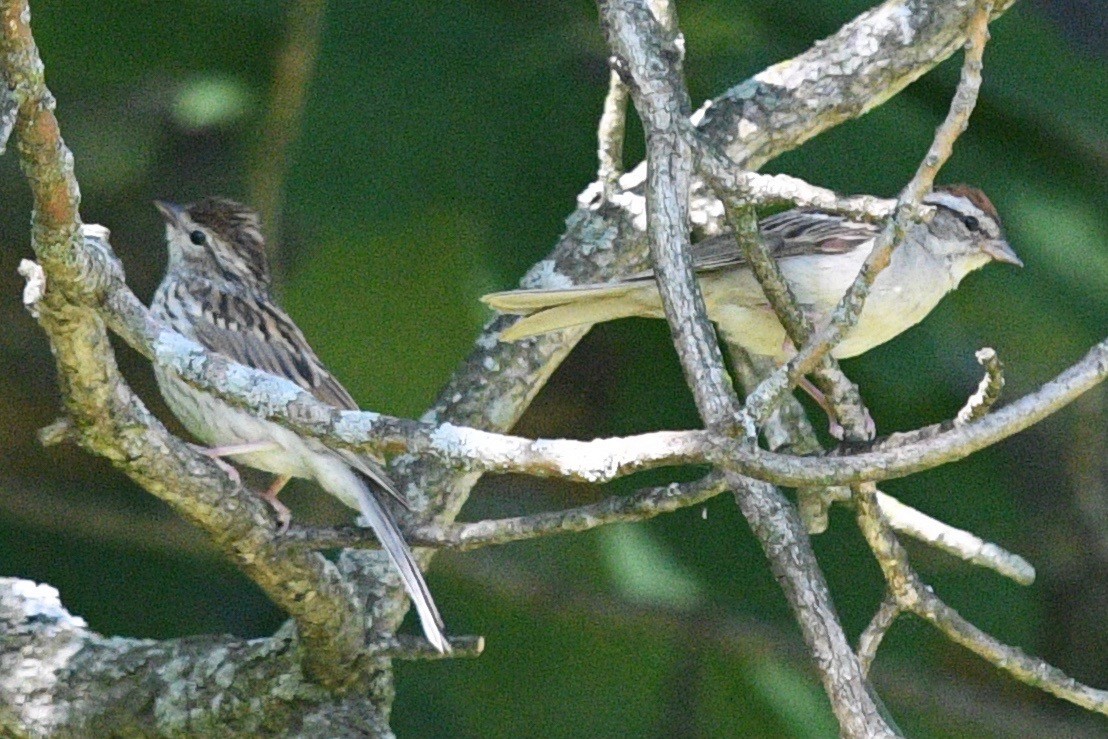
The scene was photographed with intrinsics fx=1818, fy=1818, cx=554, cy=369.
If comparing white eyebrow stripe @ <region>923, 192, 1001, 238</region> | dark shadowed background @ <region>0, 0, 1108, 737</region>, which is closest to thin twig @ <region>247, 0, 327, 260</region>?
dark shadowed background @ <region>0, 0, 1108, 737</region>

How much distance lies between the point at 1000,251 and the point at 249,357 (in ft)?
7.07

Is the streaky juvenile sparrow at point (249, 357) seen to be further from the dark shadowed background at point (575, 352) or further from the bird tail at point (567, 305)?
the bird tail at point (567, 305)

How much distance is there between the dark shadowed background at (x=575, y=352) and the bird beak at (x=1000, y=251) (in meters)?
0.36

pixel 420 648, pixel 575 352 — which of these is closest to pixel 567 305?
pixel 420 648

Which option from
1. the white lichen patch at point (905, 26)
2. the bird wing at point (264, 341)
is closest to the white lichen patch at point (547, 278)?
the bird wing at point (264, 341)

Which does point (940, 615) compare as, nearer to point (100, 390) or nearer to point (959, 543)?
point (959, 543)

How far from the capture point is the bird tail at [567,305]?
4.27 meters

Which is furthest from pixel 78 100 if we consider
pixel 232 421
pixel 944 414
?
pixel 944 414

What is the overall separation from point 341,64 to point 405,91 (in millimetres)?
212

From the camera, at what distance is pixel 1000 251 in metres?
5.23

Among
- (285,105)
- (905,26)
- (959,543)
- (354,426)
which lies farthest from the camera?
(285,105)

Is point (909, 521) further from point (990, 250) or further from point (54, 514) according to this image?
point (54, 514)

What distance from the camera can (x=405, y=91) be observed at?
221 inches

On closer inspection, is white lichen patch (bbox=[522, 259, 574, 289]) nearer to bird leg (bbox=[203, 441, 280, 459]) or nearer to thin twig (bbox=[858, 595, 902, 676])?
bird leg (bbox=[203, 441, 280, 459])
